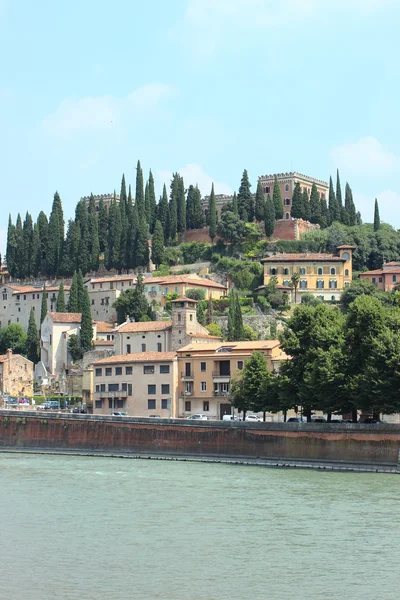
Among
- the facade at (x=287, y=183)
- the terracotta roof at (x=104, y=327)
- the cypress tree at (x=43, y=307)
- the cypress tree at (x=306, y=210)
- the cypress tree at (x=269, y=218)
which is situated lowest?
the terracotta roof at (x=104, y=327)

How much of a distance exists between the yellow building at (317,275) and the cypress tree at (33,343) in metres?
20.8

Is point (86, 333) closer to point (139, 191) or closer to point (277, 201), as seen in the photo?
point (139, 191)

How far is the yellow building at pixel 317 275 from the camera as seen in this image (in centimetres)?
9731

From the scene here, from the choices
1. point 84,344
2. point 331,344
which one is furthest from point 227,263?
point 331,344

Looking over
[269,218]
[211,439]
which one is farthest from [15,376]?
[211,439]

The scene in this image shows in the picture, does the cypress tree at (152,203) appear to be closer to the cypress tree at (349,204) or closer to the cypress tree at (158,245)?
the cypress tree at (158,245)

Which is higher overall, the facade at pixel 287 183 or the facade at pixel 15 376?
the facade at pixel 287 183

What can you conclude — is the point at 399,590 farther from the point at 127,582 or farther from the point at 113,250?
the point at 113,250

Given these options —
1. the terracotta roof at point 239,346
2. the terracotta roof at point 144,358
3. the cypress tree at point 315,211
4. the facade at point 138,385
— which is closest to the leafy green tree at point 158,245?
the cypress tree at point 315,211

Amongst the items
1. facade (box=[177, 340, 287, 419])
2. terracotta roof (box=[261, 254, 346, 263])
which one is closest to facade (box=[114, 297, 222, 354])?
facade (box=[177, 340, 287, 419])

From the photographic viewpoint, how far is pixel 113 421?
194ft

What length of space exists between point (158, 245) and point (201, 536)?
74.5 m

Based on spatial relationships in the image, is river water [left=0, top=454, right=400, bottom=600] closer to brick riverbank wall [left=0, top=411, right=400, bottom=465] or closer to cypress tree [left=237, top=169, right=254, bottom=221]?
brick riverbank wall [left=0, top=411, right=400, bottom=465]

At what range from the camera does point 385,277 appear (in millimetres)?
97062
